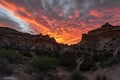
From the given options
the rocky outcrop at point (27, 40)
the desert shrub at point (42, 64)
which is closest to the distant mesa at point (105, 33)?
the rocky outcrop at point (27, 40)

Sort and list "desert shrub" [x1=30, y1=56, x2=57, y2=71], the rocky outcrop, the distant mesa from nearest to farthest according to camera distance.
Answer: "desert shrub" [x1=30, y1=56, x2=57, y2=71] < the distant mesa < the rocky outcrop

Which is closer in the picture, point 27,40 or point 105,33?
point 105,33

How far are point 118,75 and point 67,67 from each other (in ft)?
37.1

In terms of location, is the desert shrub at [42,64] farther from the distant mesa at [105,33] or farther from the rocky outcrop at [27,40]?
the rocky outcrop at [27,40]

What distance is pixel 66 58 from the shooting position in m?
40.7

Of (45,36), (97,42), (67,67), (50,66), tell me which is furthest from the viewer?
(45,36)

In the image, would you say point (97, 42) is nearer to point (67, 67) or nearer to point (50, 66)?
point (67, 67)

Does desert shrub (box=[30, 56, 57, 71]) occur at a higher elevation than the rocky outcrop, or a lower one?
lower

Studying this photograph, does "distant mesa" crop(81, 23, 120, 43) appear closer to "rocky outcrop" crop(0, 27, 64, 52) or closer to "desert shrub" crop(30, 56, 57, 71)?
"rocky outcrop" crop(0, 27, 64, 52)

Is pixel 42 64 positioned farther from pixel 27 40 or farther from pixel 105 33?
pixel 27 40

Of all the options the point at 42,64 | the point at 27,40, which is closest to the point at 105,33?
the point at 42,64

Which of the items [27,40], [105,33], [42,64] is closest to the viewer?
[42,64]

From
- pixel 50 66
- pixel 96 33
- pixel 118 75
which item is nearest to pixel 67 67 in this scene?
pixel 50 66

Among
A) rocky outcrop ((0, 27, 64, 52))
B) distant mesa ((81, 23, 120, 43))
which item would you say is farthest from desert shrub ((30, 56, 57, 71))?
rocky outcrop ((0, 27, 64, 52))
